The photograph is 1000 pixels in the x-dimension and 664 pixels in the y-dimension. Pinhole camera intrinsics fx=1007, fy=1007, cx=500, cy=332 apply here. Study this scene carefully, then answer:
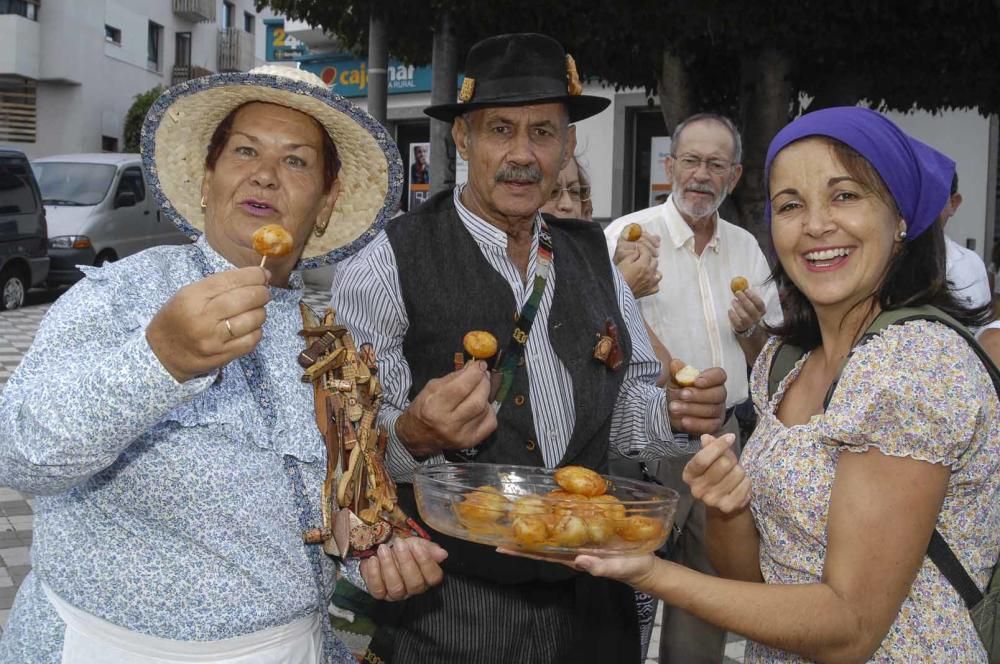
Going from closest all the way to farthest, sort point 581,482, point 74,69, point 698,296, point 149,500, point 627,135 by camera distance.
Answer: point 149,500, point 581,482, point 698,296, point 627,135, point 74,69

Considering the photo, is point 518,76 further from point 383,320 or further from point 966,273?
point 966,273

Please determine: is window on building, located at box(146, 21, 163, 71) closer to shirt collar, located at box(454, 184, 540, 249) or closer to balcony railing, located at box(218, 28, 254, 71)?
balcony railing, located at box(218, 28, 254, 71)

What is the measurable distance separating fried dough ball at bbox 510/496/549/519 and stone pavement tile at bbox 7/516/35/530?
Result: 4652mm

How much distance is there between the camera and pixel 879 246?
Result: 2.19 meters

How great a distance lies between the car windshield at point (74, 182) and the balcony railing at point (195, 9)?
2282 centimetres

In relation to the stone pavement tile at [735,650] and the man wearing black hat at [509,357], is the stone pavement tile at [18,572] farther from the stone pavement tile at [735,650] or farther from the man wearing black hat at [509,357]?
the stone pavement tile at [735,650]

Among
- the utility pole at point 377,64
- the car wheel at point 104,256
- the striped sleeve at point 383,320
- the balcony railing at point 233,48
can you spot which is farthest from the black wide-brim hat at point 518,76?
the balcony railing at point 233,48

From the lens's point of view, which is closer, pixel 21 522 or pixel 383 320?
pixel 383 320

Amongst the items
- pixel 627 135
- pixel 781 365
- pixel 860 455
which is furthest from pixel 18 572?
pixel 627 135

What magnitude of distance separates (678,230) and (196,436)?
3204 mm

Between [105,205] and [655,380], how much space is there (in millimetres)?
13846

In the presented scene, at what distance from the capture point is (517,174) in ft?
9.61

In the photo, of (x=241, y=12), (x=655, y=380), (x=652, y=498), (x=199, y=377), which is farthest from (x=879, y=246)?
(x=241, y=12)

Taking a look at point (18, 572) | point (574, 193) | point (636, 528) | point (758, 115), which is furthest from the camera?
point (758, 115)
